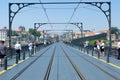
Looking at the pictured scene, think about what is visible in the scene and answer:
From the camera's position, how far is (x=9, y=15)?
41.4m

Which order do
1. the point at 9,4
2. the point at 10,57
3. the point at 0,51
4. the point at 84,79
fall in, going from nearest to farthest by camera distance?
the point at 84,79 < the point at 0,51 < the point at 10,57 < the point at 9,4

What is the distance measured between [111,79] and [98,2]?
24496 mm

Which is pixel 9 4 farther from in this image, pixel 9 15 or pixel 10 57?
pixel 10 57

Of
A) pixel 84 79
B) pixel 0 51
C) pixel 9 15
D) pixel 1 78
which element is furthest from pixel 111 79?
pixel 9 15

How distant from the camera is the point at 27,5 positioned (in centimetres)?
4216

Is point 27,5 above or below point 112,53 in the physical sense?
above

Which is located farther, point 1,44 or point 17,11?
point 17,11

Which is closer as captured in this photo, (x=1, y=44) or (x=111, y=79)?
(x=111, y=79)

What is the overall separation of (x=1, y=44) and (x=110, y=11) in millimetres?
19553

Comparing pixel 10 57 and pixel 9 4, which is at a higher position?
pixel 9 4

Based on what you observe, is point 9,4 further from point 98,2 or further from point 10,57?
point 98,2

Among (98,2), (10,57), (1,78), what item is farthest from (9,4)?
(1,78)

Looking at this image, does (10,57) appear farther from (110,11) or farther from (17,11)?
(110,11)

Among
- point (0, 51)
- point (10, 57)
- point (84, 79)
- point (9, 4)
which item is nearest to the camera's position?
point (84, 79)
